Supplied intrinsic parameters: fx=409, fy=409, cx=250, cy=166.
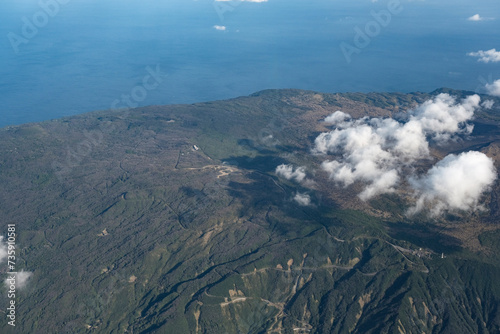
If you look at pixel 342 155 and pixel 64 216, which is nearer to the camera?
pixel 64 216

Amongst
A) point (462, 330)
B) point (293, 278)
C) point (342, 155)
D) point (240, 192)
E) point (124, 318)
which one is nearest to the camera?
point (462, 330)

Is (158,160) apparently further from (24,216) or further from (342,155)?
(342,155)

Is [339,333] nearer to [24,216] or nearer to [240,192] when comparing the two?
[240,192]

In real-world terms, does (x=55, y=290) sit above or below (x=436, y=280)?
below

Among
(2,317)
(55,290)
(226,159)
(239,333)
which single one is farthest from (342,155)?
(2,317)

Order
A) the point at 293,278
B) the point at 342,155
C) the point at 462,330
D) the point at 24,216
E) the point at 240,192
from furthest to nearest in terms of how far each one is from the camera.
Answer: the point at 342,155, the point at 240,192, the point at 24,216, the point at 293,278, the point at 462,330

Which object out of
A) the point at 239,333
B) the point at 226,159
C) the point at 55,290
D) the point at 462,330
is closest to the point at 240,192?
the point at 226,159
